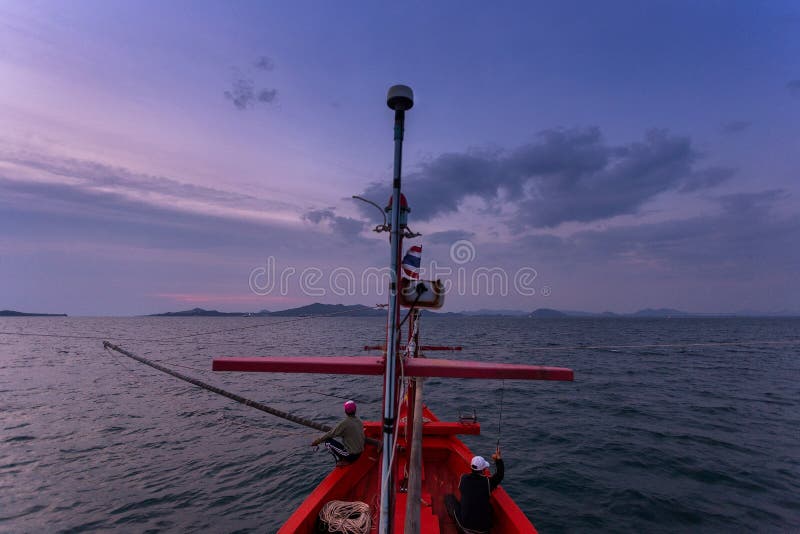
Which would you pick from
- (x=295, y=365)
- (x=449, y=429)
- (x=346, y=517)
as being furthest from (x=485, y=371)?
(x=449, y=429)

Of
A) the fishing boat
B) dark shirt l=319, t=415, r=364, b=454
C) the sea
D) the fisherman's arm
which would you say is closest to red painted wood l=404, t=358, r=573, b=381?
the fishing boat

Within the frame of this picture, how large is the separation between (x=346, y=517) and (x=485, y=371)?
4.51m

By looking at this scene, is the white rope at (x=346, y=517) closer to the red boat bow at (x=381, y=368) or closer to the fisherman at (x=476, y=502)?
the fisherman at (x=476, y=502)

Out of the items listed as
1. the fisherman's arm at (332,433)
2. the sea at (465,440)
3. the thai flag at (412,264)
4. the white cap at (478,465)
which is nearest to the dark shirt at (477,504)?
the white cap at (478,465)

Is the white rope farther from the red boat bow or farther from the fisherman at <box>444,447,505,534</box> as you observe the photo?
the red boat bow

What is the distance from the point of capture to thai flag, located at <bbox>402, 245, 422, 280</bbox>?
16.4 feet

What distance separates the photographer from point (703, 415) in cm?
1919

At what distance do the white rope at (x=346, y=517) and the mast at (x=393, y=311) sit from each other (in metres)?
2.34

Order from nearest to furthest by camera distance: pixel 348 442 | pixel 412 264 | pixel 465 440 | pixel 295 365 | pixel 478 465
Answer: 1. pixel 295 365
2. pixel 412 264
3. pixel 478 465
4. pixel 348 442
5. pixel 465 440

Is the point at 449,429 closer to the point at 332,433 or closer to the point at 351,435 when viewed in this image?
the point at 351,435

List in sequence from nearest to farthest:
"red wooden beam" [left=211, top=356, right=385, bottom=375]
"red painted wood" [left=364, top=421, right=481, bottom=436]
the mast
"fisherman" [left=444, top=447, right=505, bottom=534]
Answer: the mast → "red wooden beam" [left=211, top=356, right=385, bottom=375] → "fisherman" [left=444, top=447, right=505, bottom=534] → "red painted wood" [left=364, top=421, right=481, bottom=436]

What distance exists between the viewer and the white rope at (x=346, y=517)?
6570mm

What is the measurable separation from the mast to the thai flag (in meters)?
0.21

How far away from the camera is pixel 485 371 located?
4.77 meters
